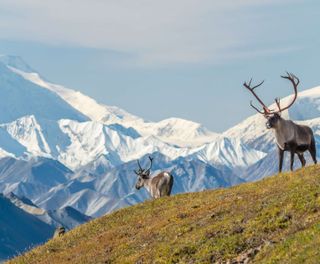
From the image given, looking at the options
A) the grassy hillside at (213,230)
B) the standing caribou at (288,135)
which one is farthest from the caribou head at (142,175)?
the standing caribou at (288,135)

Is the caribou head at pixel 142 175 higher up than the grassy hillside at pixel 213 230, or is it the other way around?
the grassy hillside at pixel 213 230

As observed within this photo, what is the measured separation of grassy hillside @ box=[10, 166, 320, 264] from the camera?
28500mm

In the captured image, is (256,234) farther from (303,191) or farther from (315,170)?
(315,170)

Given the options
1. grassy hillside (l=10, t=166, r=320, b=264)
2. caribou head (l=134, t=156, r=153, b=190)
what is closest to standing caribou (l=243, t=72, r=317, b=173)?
grassy hillside (l=10, t=166, r=320, b=264)

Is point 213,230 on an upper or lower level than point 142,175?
upper

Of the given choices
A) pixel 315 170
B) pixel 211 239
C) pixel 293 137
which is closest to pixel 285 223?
pixel 211 239

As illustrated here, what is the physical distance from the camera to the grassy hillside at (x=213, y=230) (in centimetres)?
2850

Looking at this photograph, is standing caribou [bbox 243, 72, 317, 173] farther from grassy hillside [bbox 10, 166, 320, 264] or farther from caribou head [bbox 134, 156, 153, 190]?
caribou head [bbox 134, 156, 153, 190]

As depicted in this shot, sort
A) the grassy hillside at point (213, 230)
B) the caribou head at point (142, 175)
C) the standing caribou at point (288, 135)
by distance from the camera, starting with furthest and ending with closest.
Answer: the caribou head at point (142, 175) < the standing caribou at point (288, 135) < the grassy hillside at point (213, 230)

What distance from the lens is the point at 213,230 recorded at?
107 ft

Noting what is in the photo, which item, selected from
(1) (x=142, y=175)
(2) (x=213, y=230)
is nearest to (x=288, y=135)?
(2) (x=213, y=230)

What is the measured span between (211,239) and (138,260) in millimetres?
3410

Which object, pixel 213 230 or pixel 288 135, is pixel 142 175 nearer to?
pixel 288 135

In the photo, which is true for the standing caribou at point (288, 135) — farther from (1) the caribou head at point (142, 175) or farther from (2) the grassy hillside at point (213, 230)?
(1) the caribou head at point (142, 175)
